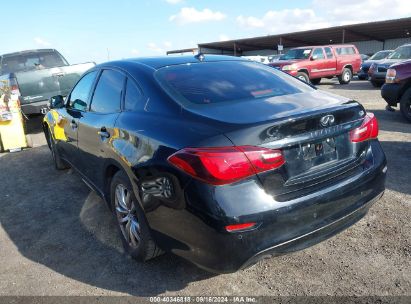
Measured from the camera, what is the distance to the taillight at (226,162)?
2051 millimetres

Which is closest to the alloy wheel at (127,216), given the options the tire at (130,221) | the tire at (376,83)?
the tire at (130,221)

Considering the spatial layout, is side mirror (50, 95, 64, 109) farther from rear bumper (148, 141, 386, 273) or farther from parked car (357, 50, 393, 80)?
parked car (357, 50, 393, 80)

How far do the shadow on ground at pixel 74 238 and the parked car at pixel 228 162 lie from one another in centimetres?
21

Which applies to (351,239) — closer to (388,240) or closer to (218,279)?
(388,240)

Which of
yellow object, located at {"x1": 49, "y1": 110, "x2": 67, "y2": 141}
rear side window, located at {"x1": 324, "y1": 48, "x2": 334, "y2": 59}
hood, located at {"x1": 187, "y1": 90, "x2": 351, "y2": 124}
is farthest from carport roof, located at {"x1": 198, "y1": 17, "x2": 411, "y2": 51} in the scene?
hood, located at {"x1": 187, "y1": 90, "x2": 351, "y2": 124}

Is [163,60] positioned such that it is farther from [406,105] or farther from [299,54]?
[299,54]

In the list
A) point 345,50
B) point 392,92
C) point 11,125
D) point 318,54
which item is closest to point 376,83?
point 318,54

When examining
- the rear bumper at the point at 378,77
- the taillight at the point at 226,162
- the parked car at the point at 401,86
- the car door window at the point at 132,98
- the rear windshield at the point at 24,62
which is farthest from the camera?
the rear bumper at the point at 378,77

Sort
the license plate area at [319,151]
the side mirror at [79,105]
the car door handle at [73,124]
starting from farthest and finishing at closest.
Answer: the car door handle at [73,124] → the side mirror at [79,105] → the license plate area at [319,151]

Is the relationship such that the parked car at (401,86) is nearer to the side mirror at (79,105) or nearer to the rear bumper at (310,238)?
the rear bumper at (310,238)

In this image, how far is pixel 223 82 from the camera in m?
2.94

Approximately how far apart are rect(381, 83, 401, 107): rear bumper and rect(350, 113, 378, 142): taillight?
18.2ft

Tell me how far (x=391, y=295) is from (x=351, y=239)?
747 mm

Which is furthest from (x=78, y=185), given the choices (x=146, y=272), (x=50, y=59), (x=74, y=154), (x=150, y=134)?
(x=50, y=59)
